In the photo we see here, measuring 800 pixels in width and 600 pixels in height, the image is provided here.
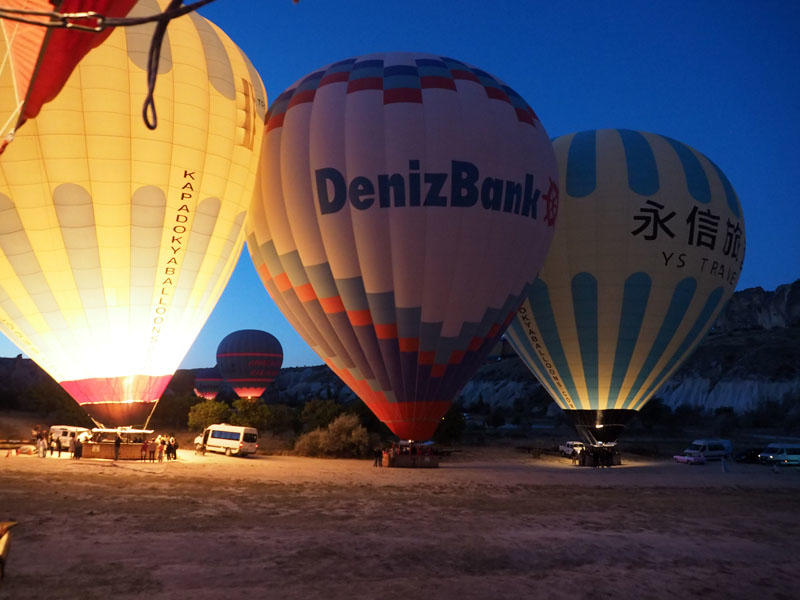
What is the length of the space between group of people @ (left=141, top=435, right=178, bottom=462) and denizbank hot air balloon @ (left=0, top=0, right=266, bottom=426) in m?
2.96

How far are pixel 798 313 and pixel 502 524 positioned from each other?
11468cm

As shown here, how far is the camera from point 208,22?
20.8m

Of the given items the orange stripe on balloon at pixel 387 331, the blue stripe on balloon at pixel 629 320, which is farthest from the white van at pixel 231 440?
the blue stripe on balloon at pixel 629 320

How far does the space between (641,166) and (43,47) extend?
76.9ft

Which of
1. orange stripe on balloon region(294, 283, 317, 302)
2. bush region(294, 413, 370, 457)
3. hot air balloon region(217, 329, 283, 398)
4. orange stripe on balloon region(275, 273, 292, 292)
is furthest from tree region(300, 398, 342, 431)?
hot air balloon region(217, 329, 283, 398)

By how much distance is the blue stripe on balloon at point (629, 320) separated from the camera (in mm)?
25281

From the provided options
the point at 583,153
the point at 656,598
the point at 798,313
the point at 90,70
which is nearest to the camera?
the point at 656,598

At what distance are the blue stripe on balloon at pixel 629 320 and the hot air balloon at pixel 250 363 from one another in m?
38.8

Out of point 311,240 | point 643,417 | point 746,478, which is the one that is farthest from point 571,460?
point 643,417

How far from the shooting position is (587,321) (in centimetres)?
2581

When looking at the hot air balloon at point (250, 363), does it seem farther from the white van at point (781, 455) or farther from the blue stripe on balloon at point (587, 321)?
the white van at point (781, 455)

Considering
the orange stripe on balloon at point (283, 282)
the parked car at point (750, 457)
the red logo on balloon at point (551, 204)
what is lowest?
the parked car at point (750, 457)

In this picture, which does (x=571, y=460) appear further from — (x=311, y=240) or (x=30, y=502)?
(x=30, y=502)

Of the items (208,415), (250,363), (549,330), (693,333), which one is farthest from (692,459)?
(250,363)
